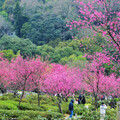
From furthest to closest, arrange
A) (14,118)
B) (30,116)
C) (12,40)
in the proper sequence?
(12,40) < (30,116) < (14,118)

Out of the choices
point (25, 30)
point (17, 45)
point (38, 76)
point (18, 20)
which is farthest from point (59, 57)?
point (18, 20)

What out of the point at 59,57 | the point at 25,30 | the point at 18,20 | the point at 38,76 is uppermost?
the point at 18,20

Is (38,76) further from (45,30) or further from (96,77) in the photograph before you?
(45,30)

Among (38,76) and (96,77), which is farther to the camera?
(38,76)

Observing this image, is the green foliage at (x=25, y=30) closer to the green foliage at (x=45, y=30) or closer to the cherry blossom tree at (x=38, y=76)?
the green foliage at (x=45, y=30)

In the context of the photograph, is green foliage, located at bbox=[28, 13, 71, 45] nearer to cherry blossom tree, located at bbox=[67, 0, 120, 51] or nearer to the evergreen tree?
the evergreen tree

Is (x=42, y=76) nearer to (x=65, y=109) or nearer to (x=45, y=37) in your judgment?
(x=65, y=109)

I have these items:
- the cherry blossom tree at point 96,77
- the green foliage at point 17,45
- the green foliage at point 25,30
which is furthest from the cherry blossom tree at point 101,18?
the green foliage at point 25,30

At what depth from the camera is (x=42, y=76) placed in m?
13.9

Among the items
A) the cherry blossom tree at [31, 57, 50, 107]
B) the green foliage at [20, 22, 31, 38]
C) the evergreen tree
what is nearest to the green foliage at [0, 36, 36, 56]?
the green foliage at [20, 22, 31, 38]

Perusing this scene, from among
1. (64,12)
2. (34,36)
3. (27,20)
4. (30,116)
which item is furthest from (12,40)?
(30,116)

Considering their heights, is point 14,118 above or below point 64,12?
below

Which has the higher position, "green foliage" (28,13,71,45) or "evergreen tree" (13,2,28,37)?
"evergreen tree" (13,2,28,37)

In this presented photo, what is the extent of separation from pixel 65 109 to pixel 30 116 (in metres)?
4.44
